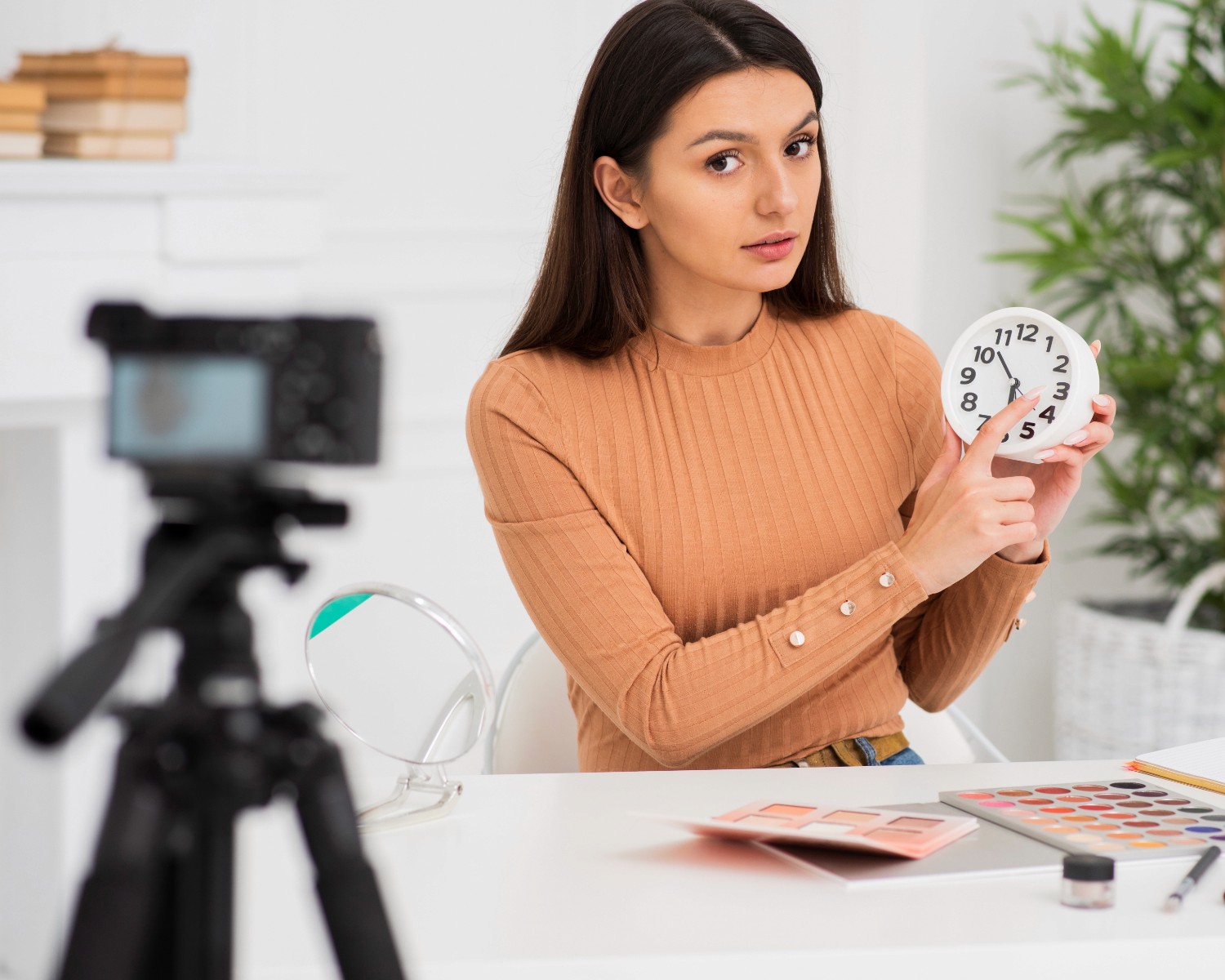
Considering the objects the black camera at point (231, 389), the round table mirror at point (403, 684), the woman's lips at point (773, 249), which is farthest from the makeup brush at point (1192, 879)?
the woman's lips at point (773, 249)

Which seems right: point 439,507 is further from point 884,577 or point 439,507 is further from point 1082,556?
point 884,577

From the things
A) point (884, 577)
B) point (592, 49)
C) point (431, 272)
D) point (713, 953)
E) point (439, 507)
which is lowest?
point (439, 507)

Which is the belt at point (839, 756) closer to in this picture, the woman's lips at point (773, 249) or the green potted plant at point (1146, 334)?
the woman's lips at point (773, 249)

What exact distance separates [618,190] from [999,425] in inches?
20.9

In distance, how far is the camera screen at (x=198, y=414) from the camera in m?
0.59

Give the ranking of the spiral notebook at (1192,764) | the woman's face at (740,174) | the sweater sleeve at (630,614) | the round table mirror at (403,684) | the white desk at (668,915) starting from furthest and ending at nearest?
the woman's face at (740,174)
the sweater sleeve at (630,614)
the spiral notebook at (1192,764)
the round table mirror at (403,684)
the white desk at (668,915)

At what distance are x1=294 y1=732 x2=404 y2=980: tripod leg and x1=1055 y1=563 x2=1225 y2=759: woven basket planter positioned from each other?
7.44 ft

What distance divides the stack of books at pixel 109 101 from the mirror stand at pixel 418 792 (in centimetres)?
145

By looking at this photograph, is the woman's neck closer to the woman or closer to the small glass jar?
the woman

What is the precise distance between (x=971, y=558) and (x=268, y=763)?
2.93 feet

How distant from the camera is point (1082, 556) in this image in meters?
3.30

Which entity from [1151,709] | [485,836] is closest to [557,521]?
[485,836]

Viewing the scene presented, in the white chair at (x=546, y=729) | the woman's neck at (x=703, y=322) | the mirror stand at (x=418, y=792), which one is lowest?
the white chair at (x=546, y=729)

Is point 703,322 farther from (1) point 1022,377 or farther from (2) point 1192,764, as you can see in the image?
(2) point 1192,764
